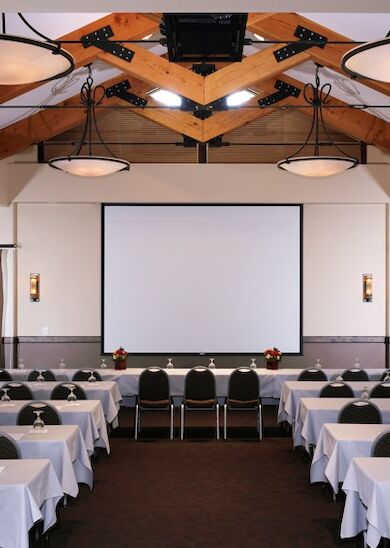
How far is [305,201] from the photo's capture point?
13.9m

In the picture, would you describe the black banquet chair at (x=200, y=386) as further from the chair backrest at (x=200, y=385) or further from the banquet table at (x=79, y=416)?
the banquet table at (x=79, y=416)

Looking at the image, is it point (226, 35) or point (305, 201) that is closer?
point (226, 35)

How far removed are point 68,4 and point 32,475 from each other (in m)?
3.03

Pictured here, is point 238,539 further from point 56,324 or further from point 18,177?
point 18,177

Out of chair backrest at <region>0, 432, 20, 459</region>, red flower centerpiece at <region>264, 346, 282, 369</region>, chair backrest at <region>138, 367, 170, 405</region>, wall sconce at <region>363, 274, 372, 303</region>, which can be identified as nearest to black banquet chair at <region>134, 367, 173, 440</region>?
chair backrest at <region>138, 367, 170, 405</region>

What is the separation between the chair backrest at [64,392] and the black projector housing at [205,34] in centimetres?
441

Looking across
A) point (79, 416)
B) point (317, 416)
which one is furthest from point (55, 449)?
point (317, 416)

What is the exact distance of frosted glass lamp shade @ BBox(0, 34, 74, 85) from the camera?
507 centimetres

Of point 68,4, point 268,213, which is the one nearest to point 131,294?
point 268,213

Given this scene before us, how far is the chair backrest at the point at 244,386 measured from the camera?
34.1ft

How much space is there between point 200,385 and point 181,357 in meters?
3.59

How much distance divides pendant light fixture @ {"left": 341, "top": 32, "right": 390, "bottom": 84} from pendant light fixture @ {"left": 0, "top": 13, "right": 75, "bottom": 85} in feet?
6.48

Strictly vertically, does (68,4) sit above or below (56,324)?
above

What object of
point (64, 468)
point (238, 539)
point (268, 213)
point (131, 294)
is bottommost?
point (238, 539)
